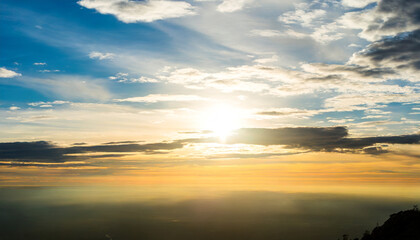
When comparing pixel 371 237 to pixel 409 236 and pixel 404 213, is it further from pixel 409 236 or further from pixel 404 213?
pixel 409 236

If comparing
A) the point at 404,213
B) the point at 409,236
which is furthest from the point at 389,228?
the point at 409,236

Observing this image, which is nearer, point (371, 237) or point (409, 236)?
point (409, 236)

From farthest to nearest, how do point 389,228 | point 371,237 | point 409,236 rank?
point 371,237
point 389,228
point 409,236

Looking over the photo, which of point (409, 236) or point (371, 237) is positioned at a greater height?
point (409, 236)

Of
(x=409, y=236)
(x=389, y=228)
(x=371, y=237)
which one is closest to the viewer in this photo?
(x=409, y=236)

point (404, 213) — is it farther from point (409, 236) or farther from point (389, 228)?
point (409, 236)

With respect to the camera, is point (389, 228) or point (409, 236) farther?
point (389, 228)
